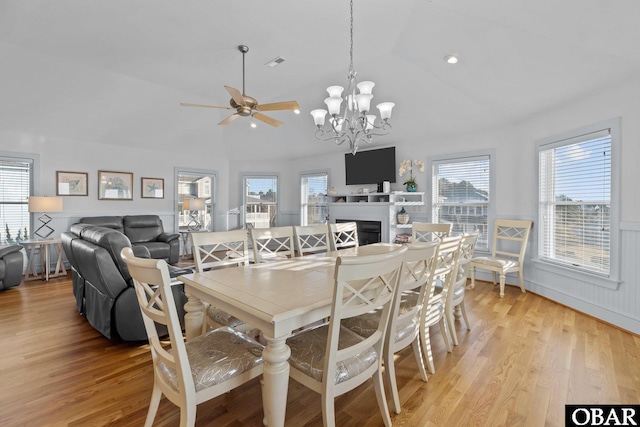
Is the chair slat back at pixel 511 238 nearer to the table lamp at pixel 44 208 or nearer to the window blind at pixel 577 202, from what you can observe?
the window blind at pixel 577 202

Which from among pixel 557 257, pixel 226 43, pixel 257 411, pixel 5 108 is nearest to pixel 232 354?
pixel 257 411

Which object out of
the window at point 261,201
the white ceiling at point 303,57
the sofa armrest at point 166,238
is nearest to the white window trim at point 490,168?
the white ceiling at point 303,57

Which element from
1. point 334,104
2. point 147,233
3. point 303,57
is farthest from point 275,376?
point 147,233

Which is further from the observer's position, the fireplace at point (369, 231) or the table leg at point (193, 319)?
the fireplace at point (369, 231)

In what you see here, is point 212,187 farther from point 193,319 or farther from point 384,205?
point 193,319

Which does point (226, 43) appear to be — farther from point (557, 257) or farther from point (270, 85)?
point (557, 257)

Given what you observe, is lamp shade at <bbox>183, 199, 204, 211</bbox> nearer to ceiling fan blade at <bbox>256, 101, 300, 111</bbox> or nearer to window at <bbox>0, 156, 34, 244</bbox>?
window at <bbox>0, 156, 34, 244</bbox>

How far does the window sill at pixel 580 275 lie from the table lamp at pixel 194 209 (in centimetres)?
638

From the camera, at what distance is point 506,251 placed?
4742 millimetres

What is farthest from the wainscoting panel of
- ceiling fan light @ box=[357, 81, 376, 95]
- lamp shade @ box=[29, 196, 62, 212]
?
lamp shade @ box=[29, 196, 62, 212]

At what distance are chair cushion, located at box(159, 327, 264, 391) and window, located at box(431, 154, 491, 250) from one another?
4450mm

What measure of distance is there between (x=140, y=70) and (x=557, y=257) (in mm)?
6374

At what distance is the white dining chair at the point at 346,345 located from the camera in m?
1.33

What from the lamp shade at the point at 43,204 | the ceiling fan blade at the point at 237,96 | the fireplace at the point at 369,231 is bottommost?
the fireplace at the point at 369,231
